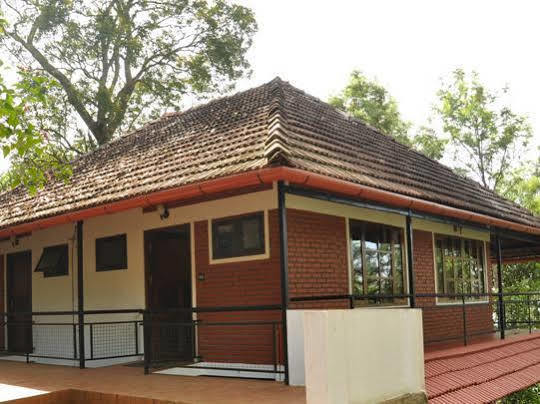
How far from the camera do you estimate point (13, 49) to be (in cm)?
2534

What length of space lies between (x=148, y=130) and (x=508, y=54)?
83.6ft

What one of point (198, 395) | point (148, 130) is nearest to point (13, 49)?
point (148, 130)

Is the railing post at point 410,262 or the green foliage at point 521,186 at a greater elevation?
the green foliage at point 521,186

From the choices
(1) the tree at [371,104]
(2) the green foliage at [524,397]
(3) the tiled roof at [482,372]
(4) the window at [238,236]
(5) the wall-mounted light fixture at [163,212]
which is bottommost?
(2) the green foliage at [524,397]

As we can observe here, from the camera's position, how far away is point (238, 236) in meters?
9.83

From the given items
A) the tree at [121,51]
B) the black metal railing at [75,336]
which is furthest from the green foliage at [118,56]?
the black metal railing at [75,336]

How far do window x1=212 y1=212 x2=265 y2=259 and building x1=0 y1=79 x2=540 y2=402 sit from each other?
0.9 inches

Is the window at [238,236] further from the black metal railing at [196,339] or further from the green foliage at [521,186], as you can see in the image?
the green foliage at [521,186]

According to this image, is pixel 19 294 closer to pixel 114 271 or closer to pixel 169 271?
pixel 114 271

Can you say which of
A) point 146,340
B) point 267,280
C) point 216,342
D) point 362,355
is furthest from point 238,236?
point 362,355

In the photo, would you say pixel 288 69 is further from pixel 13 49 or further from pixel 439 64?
pixel 13 49

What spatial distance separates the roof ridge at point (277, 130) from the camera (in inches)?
297

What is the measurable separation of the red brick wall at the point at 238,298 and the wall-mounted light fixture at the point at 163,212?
61 centimetres

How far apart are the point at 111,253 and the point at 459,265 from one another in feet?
24.7
